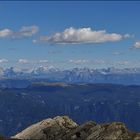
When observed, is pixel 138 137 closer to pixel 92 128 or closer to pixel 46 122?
pixel 92 128

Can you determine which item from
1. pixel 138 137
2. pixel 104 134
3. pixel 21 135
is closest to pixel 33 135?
pixel 21 135

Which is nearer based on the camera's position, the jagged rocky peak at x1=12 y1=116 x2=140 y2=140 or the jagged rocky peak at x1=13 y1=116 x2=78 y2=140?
the jagged rocky peak at x1=12 y1=116 x2=140 y2=140

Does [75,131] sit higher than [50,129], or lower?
higher

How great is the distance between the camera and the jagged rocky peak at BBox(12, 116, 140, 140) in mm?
99688

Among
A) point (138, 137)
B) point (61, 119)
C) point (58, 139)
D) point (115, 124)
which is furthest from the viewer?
point (61, 119)

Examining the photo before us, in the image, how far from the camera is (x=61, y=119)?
129000 millimetres

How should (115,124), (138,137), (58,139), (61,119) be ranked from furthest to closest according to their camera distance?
(61,119), (58,139), (115,124), (138,137)

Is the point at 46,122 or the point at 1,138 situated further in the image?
the point at 46,122

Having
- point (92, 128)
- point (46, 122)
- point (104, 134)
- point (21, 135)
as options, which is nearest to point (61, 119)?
point (46, 122)

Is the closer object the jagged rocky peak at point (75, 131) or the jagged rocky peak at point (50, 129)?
the jagged rocky peak at point (75, 131)

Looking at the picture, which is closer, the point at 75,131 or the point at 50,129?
the point at 75,131

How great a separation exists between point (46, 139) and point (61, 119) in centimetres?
1469

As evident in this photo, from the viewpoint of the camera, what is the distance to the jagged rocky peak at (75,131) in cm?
9969

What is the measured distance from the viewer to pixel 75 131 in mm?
110625
